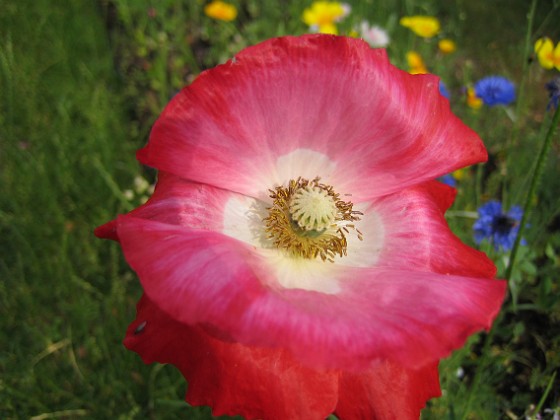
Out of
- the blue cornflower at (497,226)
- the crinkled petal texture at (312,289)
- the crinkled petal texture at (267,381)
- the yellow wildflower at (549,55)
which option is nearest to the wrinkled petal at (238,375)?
the crinkled petal texture at (267,381)

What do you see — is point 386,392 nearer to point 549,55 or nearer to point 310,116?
point 310,116

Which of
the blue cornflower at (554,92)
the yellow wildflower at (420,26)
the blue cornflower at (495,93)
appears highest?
the yellow wildflower at (420,26)

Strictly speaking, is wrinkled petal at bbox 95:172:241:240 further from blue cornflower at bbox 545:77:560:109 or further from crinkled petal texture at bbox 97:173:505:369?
blue cornflower at bbox 545:77:560:109

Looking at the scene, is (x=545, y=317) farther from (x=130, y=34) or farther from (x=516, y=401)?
(x=130, y=34)

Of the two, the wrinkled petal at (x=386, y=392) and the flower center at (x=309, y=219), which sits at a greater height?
the flower center at (x=309, y=219)

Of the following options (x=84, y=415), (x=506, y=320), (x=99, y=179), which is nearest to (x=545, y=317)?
(x=506, y=320)

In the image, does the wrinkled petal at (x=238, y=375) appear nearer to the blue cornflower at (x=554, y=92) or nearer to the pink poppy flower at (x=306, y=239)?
the pink poppy flower at (x=306, y=239)

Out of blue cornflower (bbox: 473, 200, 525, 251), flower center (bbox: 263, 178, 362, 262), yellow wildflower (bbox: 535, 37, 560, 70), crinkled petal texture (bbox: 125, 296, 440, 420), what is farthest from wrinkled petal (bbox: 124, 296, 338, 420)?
yellow wildflower (bbox: 535, 37, 560, 70)

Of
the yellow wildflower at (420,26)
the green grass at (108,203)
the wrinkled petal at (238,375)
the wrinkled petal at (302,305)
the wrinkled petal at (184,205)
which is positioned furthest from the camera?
the yellow wildflower at (420,26)
